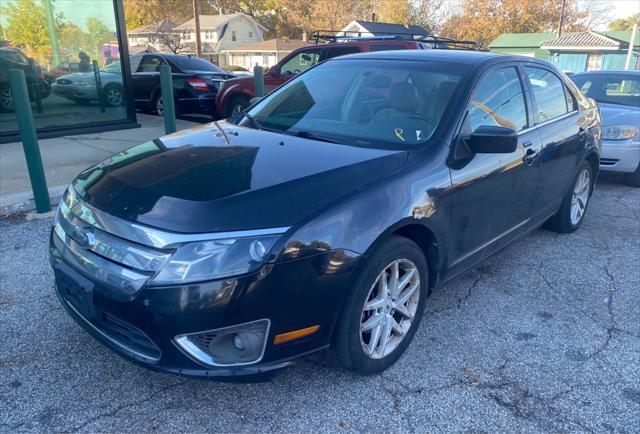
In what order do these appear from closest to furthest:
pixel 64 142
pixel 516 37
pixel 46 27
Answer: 1. pixel 64 142
2. pixel 46 27
3. pixel 516 37

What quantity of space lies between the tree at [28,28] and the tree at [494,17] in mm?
43367

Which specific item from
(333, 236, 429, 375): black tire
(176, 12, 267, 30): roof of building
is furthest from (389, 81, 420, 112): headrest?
(176, 12, 267, 30): roof of building

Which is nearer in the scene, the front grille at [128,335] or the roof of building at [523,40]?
the front grille at [128,335]

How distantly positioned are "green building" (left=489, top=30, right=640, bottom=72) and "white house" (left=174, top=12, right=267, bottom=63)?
3573 cm

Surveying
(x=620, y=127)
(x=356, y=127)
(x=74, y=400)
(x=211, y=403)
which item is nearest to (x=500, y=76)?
(x=356, y=127)

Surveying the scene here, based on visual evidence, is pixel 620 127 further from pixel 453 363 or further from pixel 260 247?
pixel 260 247

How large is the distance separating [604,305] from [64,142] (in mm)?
8123

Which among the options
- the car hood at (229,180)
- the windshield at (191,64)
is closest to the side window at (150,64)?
the windshield at (191,64)

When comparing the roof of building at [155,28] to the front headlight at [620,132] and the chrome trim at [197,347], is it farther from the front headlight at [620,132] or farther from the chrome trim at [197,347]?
the chrome trim at [197,347]

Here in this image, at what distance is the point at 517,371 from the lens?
111 inches

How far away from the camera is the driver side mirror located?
290cm

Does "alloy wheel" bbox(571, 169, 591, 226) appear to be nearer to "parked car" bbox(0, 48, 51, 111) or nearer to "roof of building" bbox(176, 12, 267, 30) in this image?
"parked car" bbox(0, 48, 51, 111)

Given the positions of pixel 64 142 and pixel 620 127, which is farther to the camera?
pixel 64 142

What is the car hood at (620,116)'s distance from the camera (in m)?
6.68
